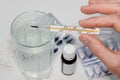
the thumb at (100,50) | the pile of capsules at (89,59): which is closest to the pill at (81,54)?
the pile of capsules at (89,59)

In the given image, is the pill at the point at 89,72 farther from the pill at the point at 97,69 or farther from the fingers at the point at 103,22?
the fingers at the point at 103,22

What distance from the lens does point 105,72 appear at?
2.32ft

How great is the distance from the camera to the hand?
0.60 meters

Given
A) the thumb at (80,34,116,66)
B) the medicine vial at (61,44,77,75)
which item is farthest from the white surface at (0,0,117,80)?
the thumb at (80,34,116,66)

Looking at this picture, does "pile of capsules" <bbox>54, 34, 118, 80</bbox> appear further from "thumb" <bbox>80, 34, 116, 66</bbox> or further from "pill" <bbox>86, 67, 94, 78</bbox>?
"thumb" <bbox>80, 34, 116, 66</bbox>

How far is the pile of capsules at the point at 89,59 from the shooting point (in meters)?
0.71

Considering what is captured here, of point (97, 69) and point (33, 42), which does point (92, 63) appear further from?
point (33, 42)

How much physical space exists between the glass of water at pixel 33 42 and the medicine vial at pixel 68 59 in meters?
0.04

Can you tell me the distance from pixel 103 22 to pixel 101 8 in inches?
1.6

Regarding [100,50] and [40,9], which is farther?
[40,9]

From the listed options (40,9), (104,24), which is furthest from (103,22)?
(40,9)

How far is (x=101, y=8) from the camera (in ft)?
2.19

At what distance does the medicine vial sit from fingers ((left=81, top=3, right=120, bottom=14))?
0.09 meters

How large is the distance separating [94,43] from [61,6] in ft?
0.81
